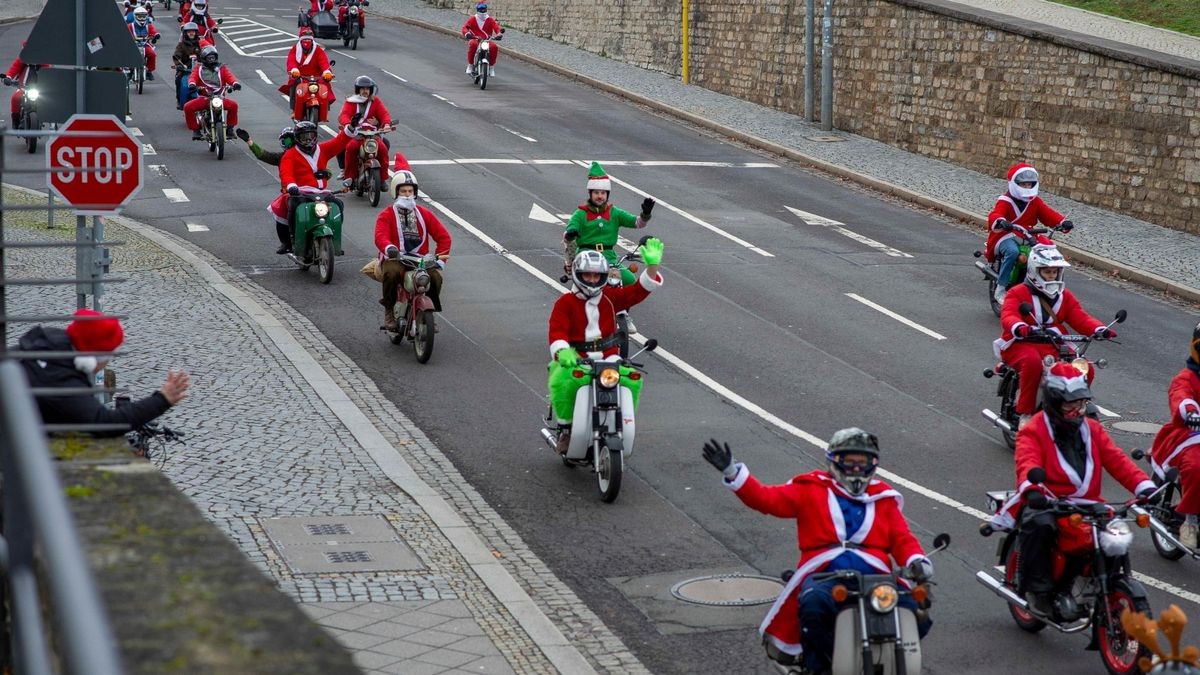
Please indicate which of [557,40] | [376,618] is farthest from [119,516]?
[557,40]

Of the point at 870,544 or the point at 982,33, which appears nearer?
the point at 870,544

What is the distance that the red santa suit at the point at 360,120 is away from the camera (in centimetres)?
2502

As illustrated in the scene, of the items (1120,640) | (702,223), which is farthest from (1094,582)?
(702,223)

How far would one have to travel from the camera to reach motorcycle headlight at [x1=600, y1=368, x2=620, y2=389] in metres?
12.3

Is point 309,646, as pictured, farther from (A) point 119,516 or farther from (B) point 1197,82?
(B) point 1197,82

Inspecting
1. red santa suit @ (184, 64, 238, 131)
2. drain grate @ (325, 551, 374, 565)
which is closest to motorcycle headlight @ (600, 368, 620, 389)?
drain grate @ (325, 551, 374, 565)

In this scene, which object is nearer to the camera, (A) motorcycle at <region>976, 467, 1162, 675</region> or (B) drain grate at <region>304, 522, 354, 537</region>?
(A) motorcycle at <region>976, 467, 1162, 675</region>

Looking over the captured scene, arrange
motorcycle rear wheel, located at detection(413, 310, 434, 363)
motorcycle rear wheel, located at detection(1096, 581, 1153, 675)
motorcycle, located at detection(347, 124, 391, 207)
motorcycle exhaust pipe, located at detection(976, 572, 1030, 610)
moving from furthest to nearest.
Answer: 1. motorcycle, located at detection(347, 124, 391, 207)
2. motorcycle rear wheel, located at detection(413, 310, 434, 363)
3. motorcycle exhaust pipe, located at detection(976, 572, 1030, 610)
4. motorcycle rear wheel, located at detection(1096, 581, 1153, 675)

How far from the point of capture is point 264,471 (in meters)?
11.9

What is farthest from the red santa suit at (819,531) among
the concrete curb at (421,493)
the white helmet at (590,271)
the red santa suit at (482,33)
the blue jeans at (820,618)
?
the red santa suit at (482,33)

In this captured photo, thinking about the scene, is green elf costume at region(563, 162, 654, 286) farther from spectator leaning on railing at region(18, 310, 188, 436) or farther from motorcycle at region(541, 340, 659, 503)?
spectator leaning on railing at region(18, 310, 188, 436)

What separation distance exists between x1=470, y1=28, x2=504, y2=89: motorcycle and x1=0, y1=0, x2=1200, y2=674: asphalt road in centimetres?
505

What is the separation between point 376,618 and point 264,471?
3.12 m

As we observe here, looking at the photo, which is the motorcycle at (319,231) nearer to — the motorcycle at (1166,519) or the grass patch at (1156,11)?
the motorcycle at (1166,519)
